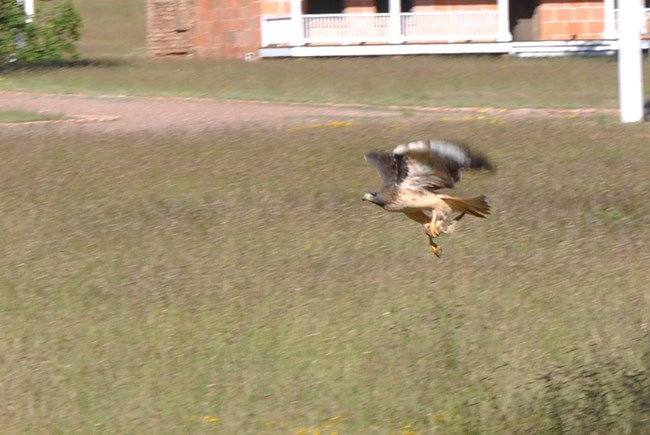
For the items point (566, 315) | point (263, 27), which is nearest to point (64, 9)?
point (263, 27)

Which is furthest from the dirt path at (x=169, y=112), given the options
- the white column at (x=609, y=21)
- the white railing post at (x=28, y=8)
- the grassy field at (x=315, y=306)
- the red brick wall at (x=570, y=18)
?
the red brick wall at (x=570, y=18)

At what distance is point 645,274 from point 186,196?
16.4 ft

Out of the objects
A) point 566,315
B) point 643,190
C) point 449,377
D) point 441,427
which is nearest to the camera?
point 441,427

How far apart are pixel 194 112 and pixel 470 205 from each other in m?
13.0

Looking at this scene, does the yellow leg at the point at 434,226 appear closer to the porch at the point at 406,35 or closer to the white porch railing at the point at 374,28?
the porch at the point at 406,35

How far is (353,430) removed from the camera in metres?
7.07

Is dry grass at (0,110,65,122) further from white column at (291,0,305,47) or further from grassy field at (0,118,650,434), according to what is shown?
white column at (291,0,305,47)

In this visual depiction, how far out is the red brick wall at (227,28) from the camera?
34156 mm

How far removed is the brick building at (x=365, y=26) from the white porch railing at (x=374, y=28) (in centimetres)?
3

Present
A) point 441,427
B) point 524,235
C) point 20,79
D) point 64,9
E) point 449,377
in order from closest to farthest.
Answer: point 441,427 < point 449,377 < point 524,235 < point 20,79 < point 64,9

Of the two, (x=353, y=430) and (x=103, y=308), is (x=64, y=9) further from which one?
(x=353, y=430)

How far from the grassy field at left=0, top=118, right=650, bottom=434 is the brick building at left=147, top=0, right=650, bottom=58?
778 inches

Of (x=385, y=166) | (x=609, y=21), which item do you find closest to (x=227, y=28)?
(x=609, y=21)

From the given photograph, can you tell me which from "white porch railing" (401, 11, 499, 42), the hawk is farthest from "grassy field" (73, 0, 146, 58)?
the hawk
